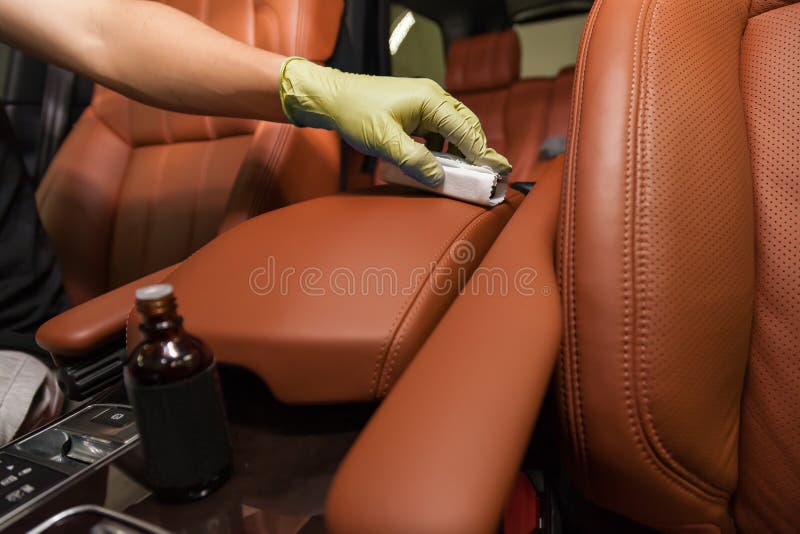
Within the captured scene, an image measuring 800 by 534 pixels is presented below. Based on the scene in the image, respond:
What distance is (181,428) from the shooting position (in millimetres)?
477

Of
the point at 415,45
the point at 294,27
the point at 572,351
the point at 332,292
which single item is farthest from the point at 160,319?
the point at 415,45

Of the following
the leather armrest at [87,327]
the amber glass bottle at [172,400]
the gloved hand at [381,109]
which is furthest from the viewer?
the gloved hand at [381,109]

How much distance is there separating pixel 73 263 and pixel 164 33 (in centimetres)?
81

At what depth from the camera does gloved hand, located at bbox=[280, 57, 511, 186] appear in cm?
80

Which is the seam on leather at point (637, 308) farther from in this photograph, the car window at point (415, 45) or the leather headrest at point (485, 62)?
the leather headrest at point (485, 62)

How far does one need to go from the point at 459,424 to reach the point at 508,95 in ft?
9.68

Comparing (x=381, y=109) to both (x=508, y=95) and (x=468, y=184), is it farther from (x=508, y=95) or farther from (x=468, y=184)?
(x=508, y=95)

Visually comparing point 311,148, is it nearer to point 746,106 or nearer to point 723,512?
point 746,106

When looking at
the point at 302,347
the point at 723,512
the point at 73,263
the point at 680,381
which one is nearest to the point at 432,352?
the point at 302,347

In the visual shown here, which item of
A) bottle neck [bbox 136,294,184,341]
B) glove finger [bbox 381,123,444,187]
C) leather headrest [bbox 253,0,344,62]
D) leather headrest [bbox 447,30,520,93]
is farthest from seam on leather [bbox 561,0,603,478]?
leather headrest [bbox 447,30,520,93]

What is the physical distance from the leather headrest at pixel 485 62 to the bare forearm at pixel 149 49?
2.46m

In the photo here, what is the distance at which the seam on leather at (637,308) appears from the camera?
478 millimetres

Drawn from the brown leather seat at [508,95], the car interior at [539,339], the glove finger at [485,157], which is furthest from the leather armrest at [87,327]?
the brown leather seat at [508,95]

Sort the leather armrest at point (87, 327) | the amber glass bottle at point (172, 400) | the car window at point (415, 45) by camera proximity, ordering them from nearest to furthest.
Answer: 1. the amber glass bottle at point (172, 400)
2. the leather armrest at point (87, 327)
3. the car window at point (415, 45)
